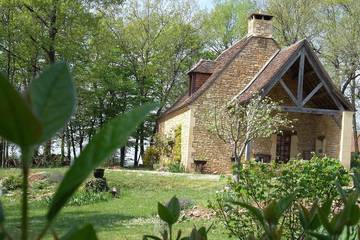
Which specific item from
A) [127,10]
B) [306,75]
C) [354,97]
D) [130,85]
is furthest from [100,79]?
[354,97]

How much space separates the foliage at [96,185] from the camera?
13.9m

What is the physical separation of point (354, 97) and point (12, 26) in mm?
20979

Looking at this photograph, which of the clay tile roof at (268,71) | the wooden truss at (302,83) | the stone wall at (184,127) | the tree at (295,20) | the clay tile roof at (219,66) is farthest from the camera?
the tree at (295,20)

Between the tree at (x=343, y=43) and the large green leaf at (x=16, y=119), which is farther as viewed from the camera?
the tree at (x=343, y=43)

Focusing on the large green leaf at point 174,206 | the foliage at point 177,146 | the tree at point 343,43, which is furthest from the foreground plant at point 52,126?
the tree at point 343,43

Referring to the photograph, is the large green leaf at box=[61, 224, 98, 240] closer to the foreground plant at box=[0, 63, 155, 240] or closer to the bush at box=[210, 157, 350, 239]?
the foreground plant at box=[0, 63, 155, 240]

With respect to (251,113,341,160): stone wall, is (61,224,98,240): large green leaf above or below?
below

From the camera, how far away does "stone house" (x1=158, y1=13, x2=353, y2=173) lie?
811 inches

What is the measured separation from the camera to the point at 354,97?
106 feet

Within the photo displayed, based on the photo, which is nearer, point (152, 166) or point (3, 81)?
point (3, 81)

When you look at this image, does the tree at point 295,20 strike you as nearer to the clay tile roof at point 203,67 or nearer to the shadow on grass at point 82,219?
the clay tile roof at point 203,67

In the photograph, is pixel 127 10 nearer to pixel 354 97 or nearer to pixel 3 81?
pixel 354 97

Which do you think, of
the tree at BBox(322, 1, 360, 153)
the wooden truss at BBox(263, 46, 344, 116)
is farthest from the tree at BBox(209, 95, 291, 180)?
the tree at BBox(322, 1, 360, 153)

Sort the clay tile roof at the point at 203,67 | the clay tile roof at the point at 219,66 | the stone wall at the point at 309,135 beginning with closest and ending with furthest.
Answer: the clay tile roof at the point at 219,66
the stone wall at the point at 309,135
the clay tile roof at the point at 203,67
